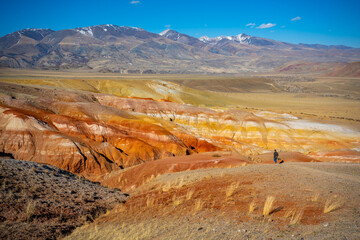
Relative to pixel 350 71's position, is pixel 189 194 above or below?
below

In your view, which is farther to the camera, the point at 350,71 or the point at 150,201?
the point at 350,71

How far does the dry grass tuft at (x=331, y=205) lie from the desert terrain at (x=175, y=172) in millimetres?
50

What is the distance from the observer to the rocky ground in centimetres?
859

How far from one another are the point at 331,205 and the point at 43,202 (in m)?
11.1

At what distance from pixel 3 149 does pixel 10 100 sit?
11821mm

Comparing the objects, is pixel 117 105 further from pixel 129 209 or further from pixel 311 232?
pixel 311 232

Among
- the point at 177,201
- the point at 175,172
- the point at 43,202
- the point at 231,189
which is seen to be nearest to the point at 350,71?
the point at 175,172

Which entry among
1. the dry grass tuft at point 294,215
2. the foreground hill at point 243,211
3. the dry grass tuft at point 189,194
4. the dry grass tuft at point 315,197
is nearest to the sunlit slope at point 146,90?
the foreground hill at point 243,211

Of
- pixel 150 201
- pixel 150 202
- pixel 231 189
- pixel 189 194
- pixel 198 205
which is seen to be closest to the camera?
pixel 198 205

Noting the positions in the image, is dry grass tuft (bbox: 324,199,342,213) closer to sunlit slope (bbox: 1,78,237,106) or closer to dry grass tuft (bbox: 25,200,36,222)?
dry grass tuft (bbox: 25,200,36,222)

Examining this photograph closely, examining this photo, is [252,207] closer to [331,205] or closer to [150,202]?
[331,205]

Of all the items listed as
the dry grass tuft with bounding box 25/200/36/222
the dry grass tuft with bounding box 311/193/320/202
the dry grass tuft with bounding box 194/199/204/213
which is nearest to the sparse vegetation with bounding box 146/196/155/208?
the dry grass tuft with bounding box 194/199/204/213

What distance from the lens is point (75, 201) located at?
1175 centimetres

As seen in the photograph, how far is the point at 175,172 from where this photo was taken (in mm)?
18531
